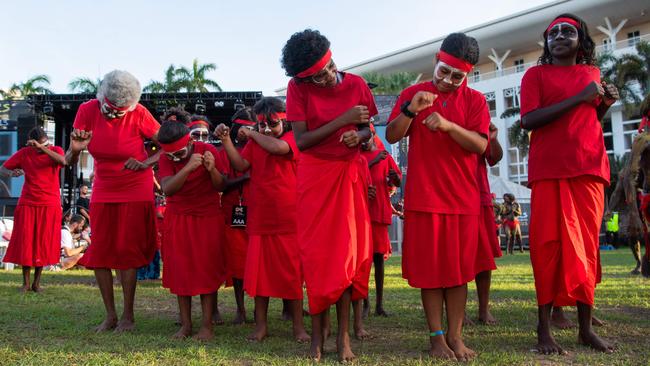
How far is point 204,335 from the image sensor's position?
15.1 ft

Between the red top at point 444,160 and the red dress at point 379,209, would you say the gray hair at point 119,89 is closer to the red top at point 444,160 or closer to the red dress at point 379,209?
the red dress at point 379,209

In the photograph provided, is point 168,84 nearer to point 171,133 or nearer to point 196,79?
point 196,79

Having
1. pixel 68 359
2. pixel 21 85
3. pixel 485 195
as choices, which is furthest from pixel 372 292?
pixel 21 85

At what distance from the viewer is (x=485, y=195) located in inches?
211

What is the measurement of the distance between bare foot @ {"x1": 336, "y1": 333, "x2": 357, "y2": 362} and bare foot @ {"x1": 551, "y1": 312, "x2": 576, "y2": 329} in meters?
2.08

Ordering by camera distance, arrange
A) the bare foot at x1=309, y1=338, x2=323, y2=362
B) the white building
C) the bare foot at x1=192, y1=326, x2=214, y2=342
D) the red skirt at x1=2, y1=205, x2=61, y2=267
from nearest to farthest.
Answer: the bare foot at x1=309, y1=338, x2=323, y2=362 → the bare foot at x1=192, y1=326, x2=214, y2=342 → the red skirt at x1=2, y1=205, x2=61, y2=267 → the white building

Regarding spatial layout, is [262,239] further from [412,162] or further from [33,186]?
[33,186]

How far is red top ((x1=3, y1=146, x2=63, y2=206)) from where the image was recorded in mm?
8312

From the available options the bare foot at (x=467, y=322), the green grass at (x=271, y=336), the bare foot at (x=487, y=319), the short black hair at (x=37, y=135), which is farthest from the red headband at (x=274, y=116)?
the short black hair at (x=37, y=135)

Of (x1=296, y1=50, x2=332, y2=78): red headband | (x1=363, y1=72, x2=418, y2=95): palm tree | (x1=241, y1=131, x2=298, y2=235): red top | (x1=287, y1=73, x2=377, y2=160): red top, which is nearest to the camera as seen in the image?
(x1=296, y1=50, x2=332, y2=78): red headband

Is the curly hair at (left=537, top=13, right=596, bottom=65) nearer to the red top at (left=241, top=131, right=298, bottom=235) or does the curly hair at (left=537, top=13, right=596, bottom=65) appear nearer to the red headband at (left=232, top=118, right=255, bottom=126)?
the red top at (left=241, top=131, right=298, bottom=235)

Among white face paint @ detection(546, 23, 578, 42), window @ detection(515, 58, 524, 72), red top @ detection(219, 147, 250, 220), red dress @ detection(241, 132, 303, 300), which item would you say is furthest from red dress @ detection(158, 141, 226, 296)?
window @ detection(515, 58, 524, 72)

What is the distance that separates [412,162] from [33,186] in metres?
6.48

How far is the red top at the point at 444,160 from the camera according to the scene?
3920 millimetres
